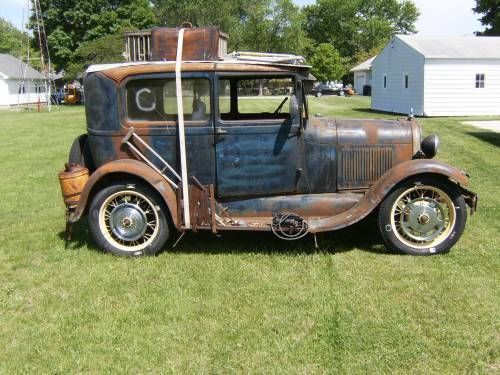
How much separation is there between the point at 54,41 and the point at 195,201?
5067 centimetres

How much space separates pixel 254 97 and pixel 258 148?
3.09 ft

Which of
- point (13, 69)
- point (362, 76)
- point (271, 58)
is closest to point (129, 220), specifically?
point (271, 58)

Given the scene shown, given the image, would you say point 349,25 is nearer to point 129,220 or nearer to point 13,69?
point 13,69

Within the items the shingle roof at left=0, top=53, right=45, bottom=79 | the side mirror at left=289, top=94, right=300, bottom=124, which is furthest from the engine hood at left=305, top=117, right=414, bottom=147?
the shingle roof at left=0, top=53, right=45, bottom=79

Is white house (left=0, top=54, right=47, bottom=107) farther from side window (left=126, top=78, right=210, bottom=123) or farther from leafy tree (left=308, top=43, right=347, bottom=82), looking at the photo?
side window (left=126, top=78, right=210, bottom=123)

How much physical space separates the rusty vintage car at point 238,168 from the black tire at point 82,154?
397 mm

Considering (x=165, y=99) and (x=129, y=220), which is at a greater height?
(x=165, y=99)

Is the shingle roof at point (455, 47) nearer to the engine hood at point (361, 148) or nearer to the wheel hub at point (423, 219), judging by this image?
the engine hood at point (361, 148)

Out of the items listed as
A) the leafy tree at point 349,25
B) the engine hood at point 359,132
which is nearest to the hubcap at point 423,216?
the engine hood at point 359,132

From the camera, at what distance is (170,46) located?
5781 mm

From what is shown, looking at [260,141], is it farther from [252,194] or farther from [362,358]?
[362,358]

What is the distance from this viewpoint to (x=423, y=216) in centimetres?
569

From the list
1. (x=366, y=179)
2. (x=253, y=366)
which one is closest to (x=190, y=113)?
(x=366, y=179)

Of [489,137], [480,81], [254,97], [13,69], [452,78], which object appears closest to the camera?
[254,97]
